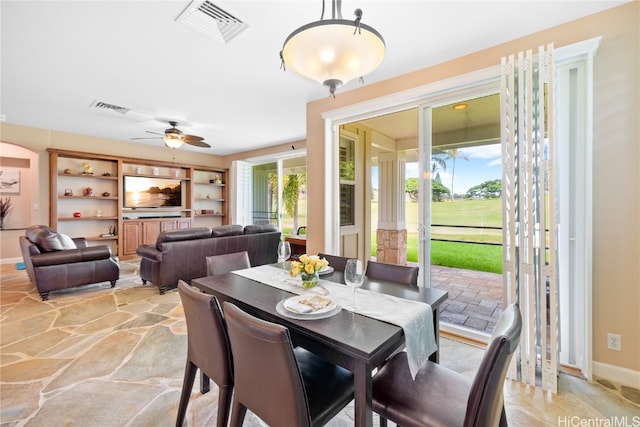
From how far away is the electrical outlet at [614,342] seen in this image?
198 centimetres

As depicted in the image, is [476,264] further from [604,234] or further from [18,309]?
[18,309]

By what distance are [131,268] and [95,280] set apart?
1485 mm

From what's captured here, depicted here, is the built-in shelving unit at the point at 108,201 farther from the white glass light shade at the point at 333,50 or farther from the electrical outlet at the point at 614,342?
the electrical outlet at the point at 614,342

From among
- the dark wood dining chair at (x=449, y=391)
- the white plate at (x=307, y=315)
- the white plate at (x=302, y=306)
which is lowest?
the dark wood dining chair at (x=449, y=391)

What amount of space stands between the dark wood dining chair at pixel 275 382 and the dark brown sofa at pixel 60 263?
12.7 feet

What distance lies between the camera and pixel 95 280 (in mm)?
3938

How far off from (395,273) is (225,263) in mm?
1377

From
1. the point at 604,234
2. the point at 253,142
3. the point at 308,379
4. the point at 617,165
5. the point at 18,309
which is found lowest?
the point at 18,309

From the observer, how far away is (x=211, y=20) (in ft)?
7.16

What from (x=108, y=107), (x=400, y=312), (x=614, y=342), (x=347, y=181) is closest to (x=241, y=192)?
(x=108, y=107)

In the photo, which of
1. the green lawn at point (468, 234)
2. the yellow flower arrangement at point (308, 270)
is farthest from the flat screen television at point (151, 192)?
the yellow flower arrangement at point (308, 270)

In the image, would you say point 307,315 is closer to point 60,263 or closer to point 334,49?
point 334,49

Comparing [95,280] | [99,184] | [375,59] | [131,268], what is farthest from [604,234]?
[99,184]

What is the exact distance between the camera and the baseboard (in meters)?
1.92
